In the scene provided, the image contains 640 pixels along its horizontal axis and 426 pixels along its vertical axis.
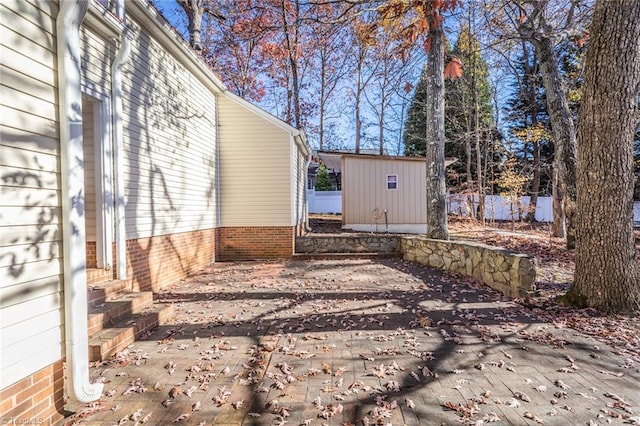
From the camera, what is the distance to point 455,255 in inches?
303

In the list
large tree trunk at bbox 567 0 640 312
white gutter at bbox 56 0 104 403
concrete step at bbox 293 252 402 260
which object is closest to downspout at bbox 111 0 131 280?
white gutter at bbox 56 0 104 403

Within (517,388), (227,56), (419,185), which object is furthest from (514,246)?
(227,56)

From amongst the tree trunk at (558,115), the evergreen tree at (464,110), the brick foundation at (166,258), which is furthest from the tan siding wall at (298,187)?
the evergreen tree at (464,110)

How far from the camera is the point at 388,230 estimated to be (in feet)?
45.6

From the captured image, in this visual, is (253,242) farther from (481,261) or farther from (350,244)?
(481,261)

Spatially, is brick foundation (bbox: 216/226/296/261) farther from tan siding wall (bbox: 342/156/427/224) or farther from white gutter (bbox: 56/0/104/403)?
white gutter (bbox: 56/0/104/403)

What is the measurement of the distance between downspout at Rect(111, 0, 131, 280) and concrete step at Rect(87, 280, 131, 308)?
181mm

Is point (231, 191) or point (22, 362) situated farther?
point (231, 191)

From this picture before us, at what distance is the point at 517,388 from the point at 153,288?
17.7 ft

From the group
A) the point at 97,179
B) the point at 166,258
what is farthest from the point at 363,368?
the point at 166,258

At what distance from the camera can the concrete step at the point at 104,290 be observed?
13.3 feet

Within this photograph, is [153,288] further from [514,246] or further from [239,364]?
[514,246]

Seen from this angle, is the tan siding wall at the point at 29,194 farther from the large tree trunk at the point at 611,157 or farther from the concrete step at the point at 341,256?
the concrete step at the point at 341,256

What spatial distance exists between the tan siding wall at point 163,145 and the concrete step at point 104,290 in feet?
2.65
